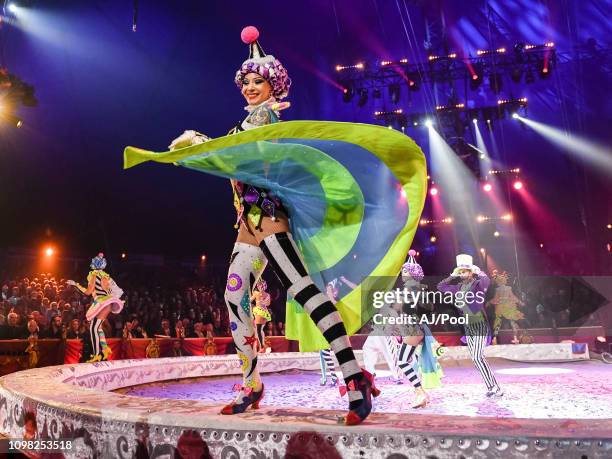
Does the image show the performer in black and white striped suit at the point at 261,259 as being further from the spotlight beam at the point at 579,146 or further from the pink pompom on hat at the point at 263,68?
the spotlight beam at the point at 579,146

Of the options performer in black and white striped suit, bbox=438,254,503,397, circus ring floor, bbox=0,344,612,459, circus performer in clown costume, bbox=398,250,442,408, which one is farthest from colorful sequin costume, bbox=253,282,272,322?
circus ring floor, bbox=0,344,612,459

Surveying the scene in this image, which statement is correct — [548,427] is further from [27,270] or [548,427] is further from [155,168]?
[155,168]

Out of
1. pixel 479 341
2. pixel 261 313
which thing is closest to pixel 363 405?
pixel 479 341

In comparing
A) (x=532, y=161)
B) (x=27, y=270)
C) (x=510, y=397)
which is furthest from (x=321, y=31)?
(x=510, y=397)

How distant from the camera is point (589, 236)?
19.7m

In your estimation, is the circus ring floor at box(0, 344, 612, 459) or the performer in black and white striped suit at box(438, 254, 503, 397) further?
the performer in black and white striped suit at box(438, 254, 503, 397)

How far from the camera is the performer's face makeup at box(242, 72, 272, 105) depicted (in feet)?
9.76

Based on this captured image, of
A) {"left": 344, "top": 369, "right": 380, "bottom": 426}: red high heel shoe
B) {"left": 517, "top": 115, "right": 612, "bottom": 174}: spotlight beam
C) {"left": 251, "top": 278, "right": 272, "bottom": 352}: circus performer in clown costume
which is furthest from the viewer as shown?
{"left": 517, "top": 115, "right": 612, "bottom": 174}: spotlight beam

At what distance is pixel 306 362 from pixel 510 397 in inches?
177

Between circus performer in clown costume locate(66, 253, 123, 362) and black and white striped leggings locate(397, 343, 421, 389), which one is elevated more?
circus performer in clown costume locate(66, 253, 123, 362)

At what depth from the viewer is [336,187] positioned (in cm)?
282

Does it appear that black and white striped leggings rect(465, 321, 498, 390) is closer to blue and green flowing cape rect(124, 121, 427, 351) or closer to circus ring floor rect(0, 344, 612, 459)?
circus ring floor rect(0, 344, 612, 459)

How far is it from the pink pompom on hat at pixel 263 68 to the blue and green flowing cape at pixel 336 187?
647 mm

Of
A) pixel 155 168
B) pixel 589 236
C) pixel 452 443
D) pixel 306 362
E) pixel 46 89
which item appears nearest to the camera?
pixel 452 443
